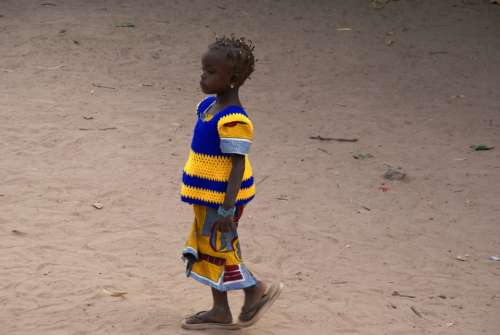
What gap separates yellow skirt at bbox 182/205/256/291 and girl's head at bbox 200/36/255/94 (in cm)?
56

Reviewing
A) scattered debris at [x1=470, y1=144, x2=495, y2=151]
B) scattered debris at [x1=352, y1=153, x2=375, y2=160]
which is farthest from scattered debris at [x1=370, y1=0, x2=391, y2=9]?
scattered debris at [x1=352, y1=153, x2=375, y2=160]

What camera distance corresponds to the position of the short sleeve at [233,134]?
3785 millimetres

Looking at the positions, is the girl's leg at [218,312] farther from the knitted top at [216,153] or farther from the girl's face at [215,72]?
the girl's face at [215,72]

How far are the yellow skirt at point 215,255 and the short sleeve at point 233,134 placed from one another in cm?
34

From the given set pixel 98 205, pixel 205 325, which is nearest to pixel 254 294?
pixel 205 325

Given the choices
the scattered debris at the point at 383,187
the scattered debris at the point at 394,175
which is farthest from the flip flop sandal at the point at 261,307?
the scattered debris at the point at 394,175

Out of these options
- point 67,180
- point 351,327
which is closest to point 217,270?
point 351,327

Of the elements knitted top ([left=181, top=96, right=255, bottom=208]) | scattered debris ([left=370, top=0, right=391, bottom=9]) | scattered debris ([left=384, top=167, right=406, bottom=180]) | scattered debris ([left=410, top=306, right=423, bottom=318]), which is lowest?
scattered debris ([left=410, top=306, right=423, bottom=318])

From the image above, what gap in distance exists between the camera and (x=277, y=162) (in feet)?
23.9

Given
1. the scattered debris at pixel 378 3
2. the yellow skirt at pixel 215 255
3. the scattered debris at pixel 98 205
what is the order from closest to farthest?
the yellow skirt at pixel 215 255
the scattered debris at pixel 98 205
the scattered debris at pixel 378 3

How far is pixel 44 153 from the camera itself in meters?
7.12

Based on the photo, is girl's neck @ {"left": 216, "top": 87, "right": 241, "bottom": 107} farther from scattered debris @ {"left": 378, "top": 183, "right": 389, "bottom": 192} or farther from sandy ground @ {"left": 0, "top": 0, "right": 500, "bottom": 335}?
scattered debris @ {"left": 378, "top": 183, "right": 389, "bottom": 192}

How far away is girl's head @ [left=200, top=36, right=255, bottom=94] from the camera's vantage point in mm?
3803

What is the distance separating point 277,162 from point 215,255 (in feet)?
10.9
